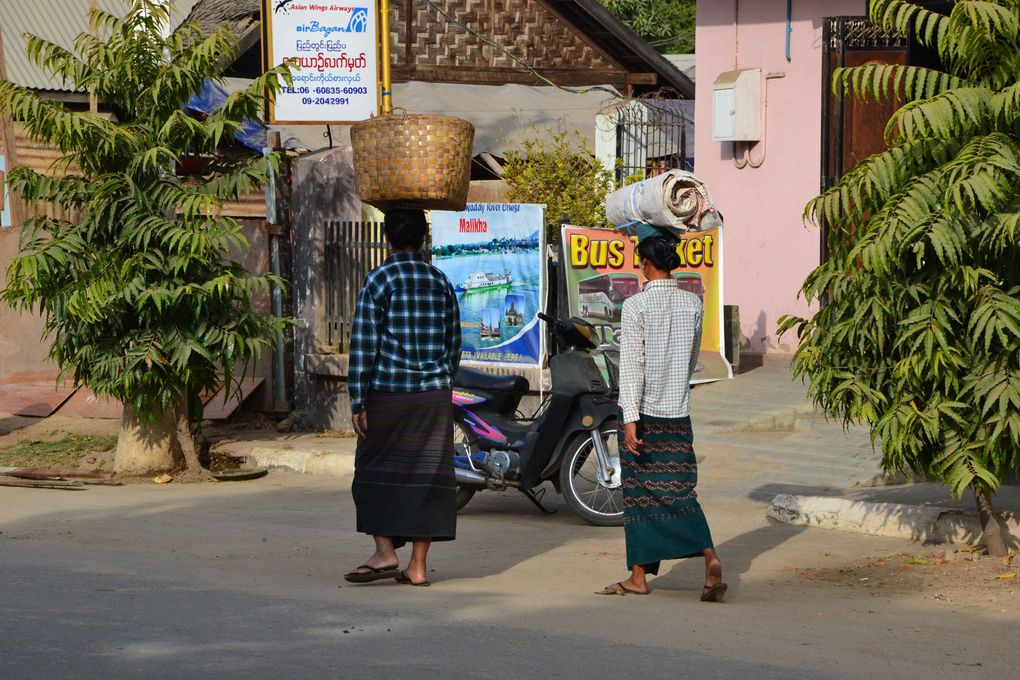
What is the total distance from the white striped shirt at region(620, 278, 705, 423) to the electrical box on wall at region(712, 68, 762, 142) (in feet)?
29.4

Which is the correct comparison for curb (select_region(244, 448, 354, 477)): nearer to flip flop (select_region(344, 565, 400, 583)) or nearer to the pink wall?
flip flop (select_region(344, 565, 400, 583))

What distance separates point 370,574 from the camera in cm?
638

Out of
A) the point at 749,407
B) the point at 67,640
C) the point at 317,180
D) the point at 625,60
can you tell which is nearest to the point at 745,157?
the point at 749,407

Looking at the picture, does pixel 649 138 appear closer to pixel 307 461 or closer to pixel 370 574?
pixel 307 461

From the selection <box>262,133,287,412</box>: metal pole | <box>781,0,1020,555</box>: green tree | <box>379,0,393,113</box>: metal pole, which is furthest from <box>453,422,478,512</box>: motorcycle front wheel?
<box>379,0,393,113</box>: metal pole

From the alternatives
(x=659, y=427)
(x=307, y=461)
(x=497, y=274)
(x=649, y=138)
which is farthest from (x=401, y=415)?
(x=649, y=138)

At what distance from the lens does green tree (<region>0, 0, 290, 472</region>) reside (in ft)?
32.6

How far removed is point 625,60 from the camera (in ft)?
71.3

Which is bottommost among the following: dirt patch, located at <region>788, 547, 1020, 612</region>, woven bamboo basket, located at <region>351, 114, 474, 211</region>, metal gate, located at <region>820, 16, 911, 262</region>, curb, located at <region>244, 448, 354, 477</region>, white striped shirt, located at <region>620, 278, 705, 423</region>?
curb, located at <region>244, 448, 354, 477</region>

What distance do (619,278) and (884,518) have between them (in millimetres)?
5418

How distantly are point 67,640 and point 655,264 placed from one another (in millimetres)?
3110

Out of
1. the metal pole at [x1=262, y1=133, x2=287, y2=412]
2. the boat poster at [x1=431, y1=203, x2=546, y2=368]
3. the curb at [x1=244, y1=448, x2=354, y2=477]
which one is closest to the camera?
the curb at [x1=244, y1=448, x2=354, y2=477]

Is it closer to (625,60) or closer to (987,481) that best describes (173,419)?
(987,481)

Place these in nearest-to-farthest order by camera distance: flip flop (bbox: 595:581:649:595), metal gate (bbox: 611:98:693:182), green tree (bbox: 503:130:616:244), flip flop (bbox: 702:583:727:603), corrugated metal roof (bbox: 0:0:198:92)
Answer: flip flop (bbox: 702:583:727:603) → flip flop (bbox: 595:581:649:595) → green tree (bbox: 503:130:616:244) → metal gate (bbox: 611:98:693:182) → corrugated metal roof (bbox: 0:0:198:92)
